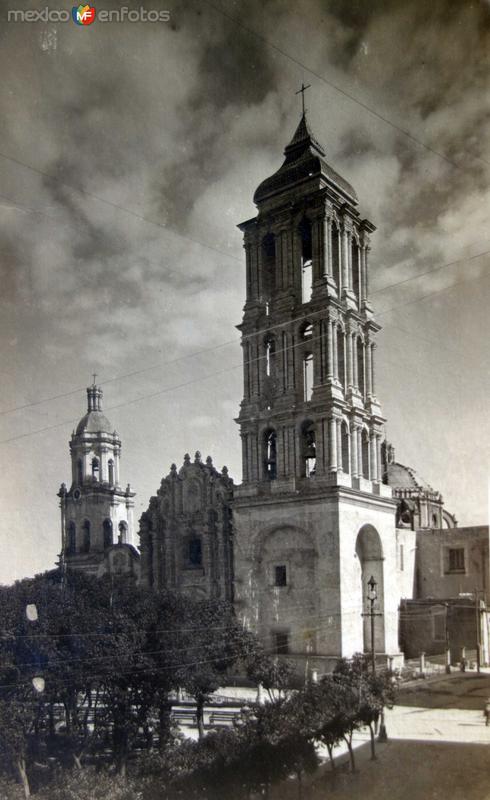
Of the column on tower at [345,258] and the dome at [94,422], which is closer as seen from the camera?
the dome at [94,422]

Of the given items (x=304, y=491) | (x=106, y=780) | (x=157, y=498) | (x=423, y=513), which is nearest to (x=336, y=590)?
(x=304, y=491)

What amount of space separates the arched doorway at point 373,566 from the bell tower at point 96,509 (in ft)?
23.7

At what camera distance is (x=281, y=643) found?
22.2 meters

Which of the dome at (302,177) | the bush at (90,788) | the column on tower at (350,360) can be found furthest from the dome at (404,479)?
the bush at (90,788)

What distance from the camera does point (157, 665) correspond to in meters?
15.8

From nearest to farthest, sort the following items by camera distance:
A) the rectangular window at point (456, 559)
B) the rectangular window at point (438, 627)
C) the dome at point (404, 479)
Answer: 1. the rectangular window at point (438, 627)
2. the rectangular window at point (456, 559)
3. the dome at point (404, 479)

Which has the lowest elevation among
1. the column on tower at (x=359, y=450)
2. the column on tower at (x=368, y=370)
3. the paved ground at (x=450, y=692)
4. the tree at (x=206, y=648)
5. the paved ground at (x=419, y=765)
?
the paved ground at (x=450, y=692)

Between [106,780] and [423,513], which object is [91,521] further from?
[423,513]

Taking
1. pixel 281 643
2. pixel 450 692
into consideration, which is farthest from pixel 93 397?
pixel 281 643

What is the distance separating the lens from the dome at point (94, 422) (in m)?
13.5

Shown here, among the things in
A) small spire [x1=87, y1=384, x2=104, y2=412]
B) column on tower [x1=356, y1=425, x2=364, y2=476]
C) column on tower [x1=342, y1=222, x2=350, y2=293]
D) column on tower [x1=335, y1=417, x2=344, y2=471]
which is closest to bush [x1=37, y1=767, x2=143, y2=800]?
small spire [x1=87, y1=384, x2=104, y2=412]

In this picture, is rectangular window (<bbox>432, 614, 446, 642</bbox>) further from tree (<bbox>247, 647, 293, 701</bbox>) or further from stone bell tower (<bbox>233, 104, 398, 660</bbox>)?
tree (<bbox>247, 647, 293, 701</bbox>)

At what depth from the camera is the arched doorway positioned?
2423cm

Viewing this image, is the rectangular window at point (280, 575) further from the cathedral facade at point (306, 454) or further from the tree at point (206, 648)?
the tree at point (206, 648)
